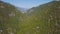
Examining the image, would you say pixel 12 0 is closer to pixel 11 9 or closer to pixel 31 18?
pixel 11 9

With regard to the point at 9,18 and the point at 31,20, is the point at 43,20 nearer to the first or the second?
the point at 31,20

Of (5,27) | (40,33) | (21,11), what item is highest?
(21,11)

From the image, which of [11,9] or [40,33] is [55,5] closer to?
[40,33]

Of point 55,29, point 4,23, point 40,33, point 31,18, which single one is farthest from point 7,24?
point 55,29

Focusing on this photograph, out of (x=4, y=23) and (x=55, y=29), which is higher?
(x=4, y=23)

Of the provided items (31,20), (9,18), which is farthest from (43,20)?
(9,18)
